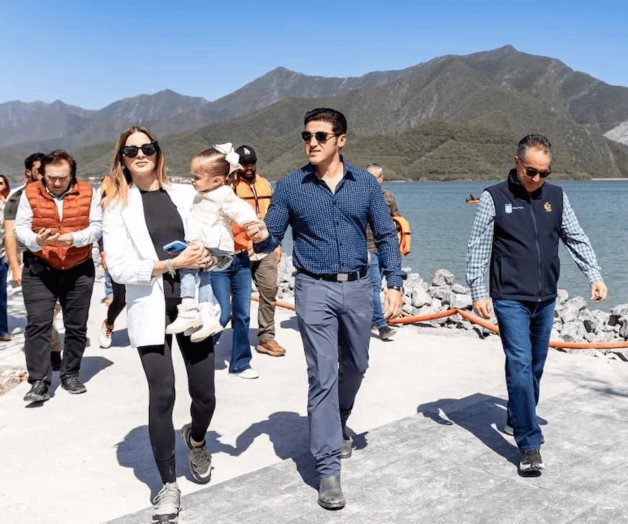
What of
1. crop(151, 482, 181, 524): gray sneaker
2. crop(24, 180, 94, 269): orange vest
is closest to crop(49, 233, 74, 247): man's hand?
crop(24, 180, 94, 269): orange vest

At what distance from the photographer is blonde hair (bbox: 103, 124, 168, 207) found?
378cm

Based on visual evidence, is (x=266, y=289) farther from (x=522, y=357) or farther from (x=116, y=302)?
(x=522, y=357)

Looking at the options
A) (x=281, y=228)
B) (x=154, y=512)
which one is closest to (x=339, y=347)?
→ (x=281, y=228)

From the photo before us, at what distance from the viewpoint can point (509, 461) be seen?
4410 mm

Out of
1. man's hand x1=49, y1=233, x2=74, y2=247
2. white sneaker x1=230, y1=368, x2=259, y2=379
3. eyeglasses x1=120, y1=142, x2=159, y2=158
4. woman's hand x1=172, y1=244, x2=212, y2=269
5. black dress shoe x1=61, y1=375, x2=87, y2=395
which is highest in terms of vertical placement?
eyeglasses x1=120, y1=142, x2=159, y2=158

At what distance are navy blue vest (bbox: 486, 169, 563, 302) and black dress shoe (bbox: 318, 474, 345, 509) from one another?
5.07ft

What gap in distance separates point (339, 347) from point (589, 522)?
1621 mm

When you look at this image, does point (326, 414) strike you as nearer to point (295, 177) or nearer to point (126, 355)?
point (295, 177)

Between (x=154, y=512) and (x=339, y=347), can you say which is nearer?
(x=154, y=512)

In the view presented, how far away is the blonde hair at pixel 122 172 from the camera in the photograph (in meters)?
3.78

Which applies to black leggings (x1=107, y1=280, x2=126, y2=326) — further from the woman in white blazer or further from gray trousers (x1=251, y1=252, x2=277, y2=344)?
the woman in white blazer

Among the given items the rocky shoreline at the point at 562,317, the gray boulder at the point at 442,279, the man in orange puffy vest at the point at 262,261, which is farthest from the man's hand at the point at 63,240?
the gray boulder at the point at 442,279

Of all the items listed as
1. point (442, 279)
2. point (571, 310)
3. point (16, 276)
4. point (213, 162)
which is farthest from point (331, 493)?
point (442, 279)

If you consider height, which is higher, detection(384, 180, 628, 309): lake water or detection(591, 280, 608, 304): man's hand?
detection(591, 280, 608, 304): man's hand
